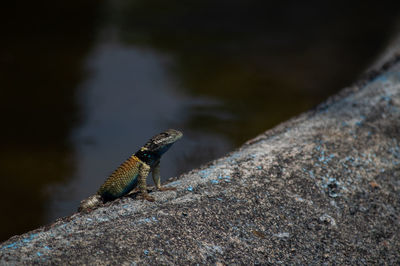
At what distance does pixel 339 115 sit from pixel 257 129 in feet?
5.47

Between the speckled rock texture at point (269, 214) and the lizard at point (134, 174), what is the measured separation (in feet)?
0.31

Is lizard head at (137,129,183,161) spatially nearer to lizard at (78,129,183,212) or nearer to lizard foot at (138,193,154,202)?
lizard at (78,129,183,212)

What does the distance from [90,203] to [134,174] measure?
13.6 inches

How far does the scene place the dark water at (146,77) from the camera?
5.11 meters

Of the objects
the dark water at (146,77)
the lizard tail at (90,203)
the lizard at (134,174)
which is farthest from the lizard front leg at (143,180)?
the dark water at (146,77)

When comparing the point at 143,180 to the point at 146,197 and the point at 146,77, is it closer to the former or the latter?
the point at 146,197

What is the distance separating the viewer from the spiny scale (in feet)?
10.0

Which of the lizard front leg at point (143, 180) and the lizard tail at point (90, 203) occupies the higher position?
the lizard front leg at point (143, 180)

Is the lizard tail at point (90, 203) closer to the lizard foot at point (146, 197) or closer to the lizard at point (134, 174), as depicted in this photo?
the lizard at point (134, 174)

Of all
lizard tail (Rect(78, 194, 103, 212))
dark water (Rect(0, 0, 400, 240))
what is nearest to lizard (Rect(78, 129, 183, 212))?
lizard tail (Rect(78, 194, 103, 212))

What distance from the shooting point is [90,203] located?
3.06m

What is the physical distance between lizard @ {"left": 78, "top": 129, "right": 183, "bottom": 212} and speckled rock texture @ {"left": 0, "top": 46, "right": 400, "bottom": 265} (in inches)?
3.7

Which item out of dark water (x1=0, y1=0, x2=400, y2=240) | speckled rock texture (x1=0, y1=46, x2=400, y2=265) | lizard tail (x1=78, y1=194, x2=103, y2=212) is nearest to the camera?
speckled rock texture (x1=0, y1=46, x2=400, y2=265)

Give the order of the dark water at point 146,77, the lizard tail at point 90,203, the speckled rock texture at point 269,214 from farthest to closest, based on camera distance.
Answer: the dark water at point 146,77, the lizard tail at point 90,203, the speckled rock texture at point 269,214
